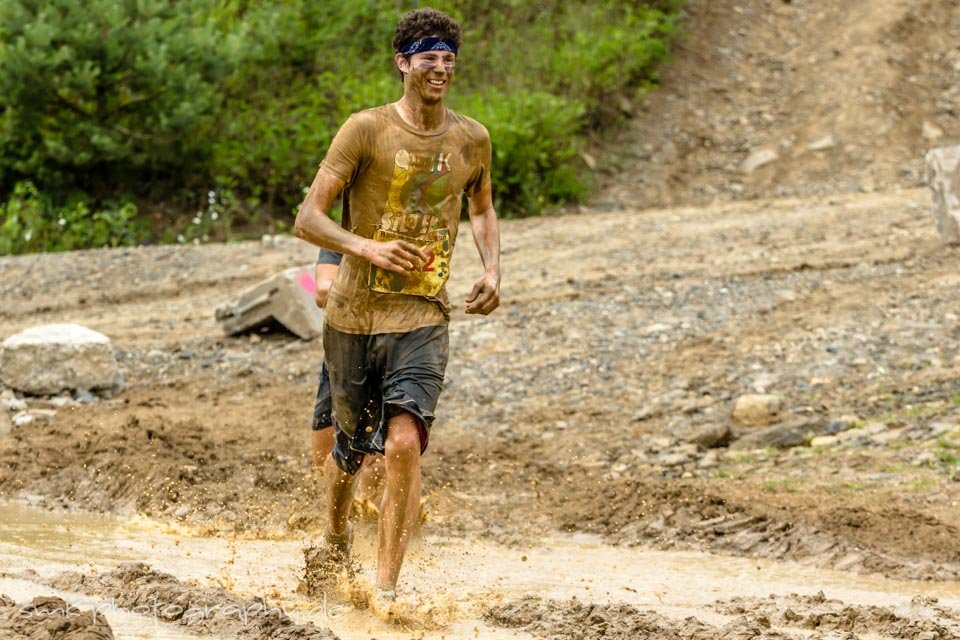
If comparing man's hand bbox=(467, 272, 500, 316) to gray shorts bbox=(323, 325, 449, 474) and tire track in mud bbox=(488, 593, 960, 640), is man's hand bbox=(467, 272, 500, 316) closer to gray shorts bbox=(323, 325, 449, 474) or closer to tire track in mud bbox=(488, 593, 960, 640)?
gray shorts bbox=(323, 325, 449, 474)

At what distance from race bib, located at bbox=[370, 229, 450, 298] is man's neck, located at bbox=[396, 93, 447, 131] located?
37 cm

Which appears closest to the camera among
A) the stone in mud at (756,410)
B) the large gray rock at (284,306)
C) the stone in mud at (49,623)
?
the stone in mud at (49,623)

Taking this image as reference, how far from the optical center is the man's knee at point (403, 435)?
473 centimetres

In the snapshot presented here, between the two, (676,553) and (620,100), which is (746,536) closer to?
(676,553)

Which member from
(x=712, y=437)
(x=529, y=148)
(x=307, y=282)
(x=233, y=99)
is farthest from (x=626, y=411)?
(x=233, y=99)

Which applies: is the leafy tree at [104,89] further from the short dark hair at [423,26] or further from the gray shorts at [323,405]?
the short dark hair at [423,26]

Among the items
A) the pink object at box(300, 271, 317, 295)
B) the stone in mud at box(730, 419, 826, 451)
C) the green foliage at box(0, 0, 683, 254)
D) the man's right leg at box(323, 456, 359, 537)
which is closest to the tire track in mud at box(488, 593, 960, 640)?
the man's right leg at box(323, 456, 359, 537)

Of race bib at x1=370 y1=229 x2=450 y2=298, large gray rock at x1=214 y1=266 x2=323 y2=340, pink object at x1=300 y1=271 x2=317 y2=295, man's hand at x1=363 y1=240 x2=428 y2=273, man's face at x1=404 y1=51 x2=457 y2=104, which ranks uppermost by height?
man's face at x1=404 y1=51 x2=457 y2=104

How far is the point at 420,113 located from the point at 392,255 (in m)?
0.55

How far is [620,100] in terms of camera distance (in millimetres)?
18641

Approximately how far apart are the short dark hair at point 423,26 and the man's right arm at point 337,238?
564 millimetres

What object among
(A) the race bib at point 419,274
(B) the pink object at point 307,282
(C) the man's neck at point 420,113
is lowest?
(B) the pink object at point 307,282

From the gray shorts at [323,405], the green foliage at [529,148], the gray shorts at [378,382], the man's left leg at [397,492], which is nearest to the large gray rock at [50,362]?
the gray shorts at [323,405]

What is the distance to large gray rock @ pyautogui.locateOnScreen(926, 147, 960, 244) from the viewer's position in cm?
1191
